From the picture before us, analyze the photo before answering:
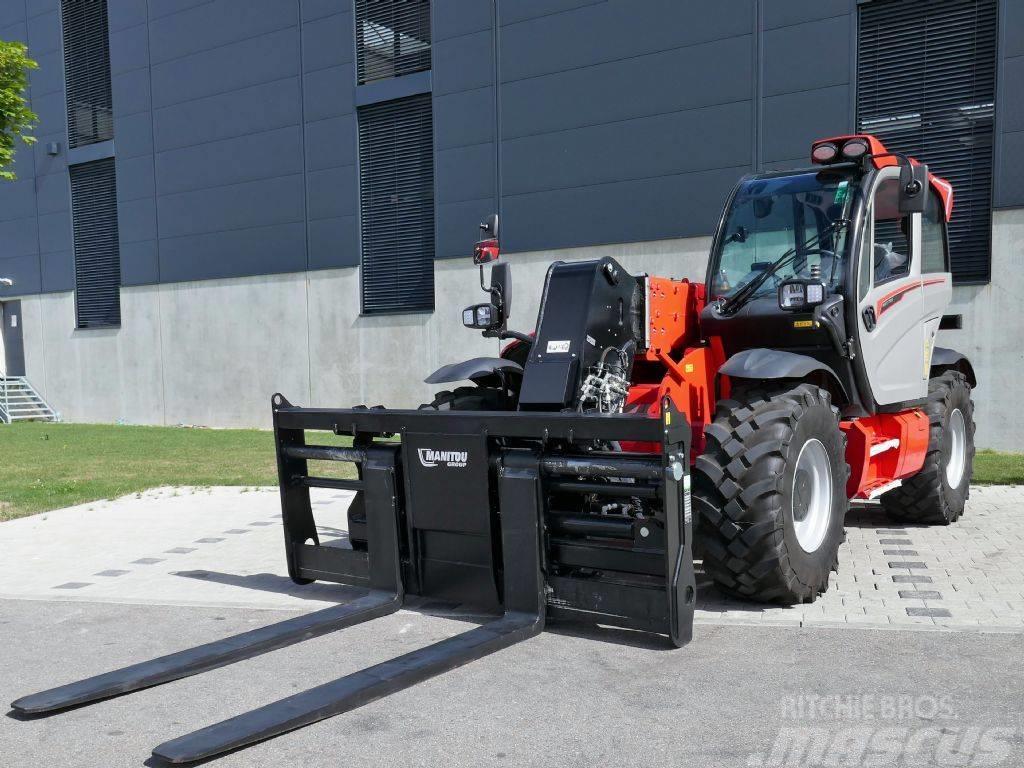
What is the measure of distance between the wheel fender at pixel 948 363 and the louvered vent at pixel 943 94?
456cm

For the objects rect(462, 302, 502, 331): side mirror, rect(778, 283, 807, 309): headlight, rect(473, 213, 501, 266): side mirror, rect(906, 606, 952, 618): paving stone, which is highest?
rect(473, 213, 501, 266): side mirror

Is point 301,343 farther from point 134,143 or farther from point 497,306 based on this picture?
point 497,306

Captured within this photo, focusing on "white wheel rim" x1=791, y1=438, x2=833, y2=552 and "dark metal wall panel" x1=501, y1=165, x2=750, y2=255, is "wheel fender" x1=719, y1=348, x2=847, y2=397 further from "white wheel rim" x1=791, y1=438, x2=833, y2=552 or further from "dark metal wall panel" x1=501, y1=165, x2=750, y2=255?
"dark metal wall panel" x1=501, y1=165, x2=750, y2=255

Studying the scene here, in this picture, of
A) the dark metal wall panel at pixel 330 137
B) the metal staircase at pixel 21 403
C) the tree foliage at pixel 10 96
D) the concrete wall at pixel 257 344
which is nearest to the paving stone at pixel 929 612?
the concrete wall at pixel 257 344

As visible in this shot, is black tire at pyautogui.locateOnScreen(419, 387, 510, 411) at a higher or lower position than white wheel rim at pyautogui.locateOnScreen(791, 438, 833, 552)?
higher

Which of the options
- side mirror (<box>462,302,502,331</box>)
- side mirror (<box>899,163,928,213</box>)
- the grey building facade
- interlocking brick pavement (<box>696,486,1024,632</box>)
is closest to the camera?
interlocking brick pavement (<box>696,486,1024,632</box>)

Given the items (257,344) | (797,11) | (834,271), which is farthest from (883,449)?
(257,344)

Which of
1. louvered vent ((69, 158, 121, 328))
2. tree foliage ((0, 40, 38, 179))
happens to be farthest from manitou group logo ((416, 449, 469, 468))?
louvered vent ((69, 158, 121, 328))

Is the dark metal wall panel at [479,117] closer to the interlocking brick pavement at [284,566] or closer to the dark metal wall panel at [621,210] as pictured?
the dark metal wall panel at [621,210]

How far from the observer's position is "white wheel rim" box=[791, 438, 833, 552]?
18.8ft

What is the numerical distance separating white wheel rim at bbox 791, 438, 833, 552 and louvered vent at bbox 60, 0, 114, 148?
75.7ft

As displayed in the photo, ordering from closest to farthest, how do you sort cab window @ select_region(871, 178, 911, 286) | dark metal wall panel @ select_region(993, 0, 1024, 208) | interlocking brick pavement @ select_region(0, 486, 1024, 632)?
interlocking brick pavement @ select_region(0, 486, 1024, 632) < cab window @ select_region(871, 178, 911, 286) < dark metal wall panel @ select_region(993, 0, 1024, 208)

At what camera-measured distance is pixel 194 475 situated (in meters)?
12.9

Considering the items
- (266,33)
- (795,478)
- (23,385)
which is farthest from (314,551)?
(23,385)
